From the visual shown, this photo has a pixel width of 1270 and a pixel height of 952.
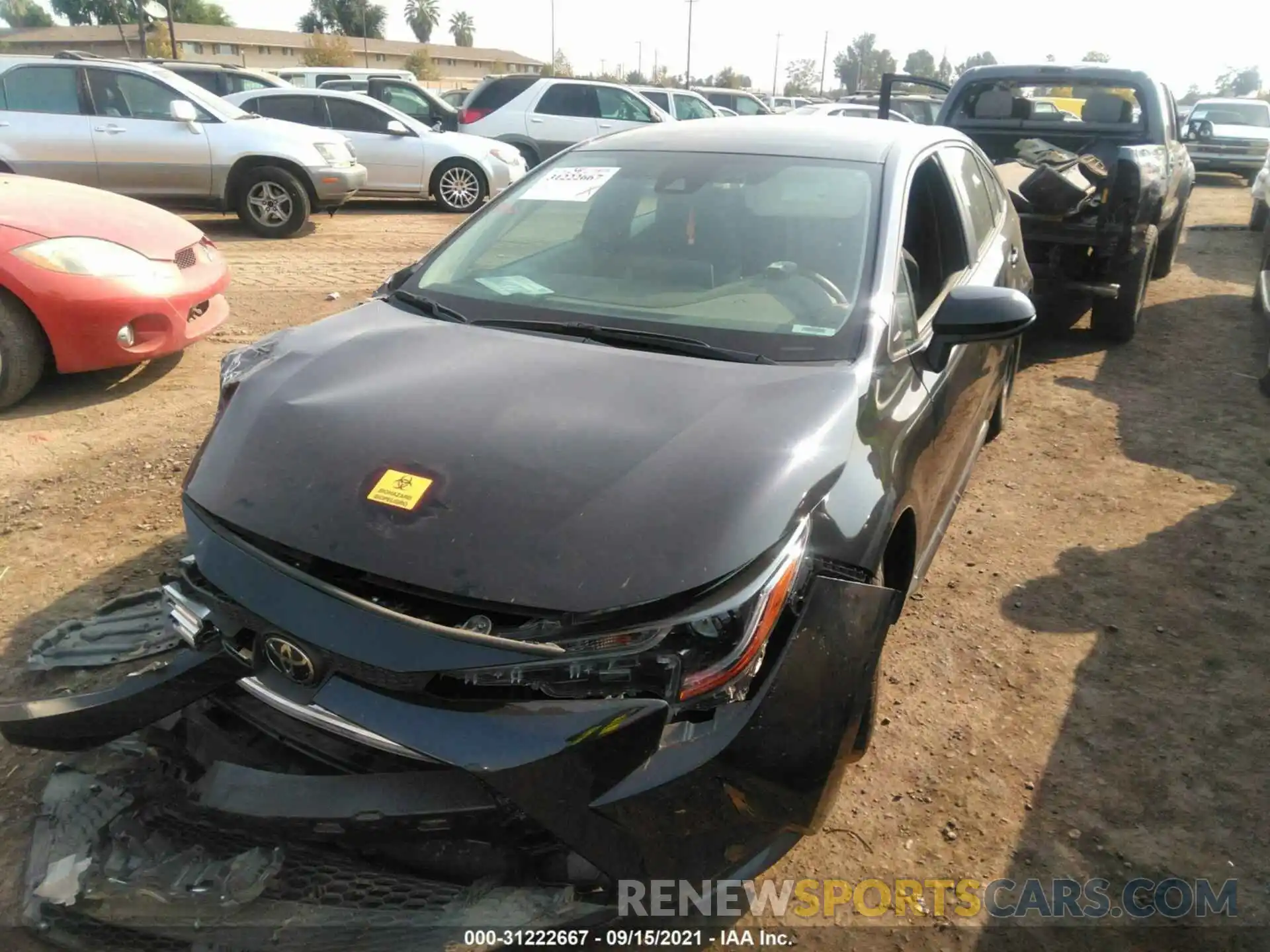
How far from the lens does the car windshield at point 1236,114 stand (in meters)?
20.2

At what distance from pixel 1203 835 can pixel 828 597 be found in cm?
138

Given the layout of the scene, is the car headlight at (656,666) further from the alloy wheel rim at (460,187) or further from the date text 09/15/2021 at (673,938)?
the alloy wheel rim at (460,187)

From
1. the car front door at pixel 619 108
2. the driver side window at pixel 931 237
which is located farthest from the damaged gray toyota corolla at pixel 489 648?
the car front door at pixel 619 108

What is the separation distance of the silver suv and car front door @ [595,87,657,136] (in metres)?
5.35

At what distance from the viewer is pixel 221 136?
371 inches

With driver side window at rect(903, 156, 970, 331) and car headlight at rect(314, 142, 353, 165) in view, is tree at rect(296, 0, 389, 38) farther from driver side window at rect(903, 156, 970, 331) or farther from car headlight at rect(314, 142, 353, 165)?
driver side window at rect(903, 156, 970, 331)

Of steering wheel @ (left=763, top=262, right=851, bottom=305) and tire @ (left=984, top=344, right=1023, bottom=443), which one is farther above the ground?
steering wheel @ (left=763, top=262, right=851, bottom=305)

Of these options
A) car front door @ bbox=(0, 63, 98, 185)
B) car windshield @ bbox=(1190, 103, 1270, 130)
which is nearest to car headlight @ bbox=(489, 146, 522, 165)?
car front door @ bbox=(0, 63, 98, 185)

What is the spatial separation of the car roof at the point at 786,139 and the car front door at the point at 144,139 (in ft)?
23.9

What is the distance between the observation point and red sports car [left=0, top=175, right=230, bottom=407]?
14.8ft

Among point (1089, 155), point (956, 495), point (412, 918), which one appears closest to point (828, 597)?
point (412, 918)

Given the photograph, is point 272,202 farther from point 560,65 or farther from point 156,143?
point 560,65

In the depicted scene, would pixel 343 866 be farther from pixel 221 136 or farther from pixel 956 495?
pixel 221 136

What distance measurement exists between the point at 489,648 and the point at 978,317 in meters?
1.80
